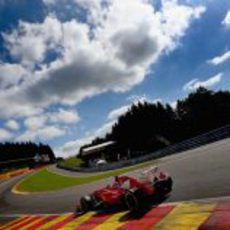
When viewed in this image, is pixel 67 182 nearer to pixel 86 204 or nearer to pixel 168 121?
pixel 86 204

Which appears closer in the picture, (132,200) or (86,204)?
(132,200)

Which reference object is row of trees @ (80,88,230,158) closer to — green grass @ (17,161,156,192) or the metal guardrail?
the metal guardrail

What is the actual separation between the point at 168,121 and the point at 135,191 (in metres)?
65.6

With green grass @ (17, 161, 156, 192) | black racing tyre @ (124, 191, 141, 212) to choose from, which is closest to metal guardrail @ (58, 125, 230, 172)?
green grass @ (17, 161, 156, 192)

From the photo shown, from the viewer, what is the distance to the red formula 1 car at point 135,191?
9.14 m

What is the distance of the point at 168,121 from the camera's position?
73.8 m

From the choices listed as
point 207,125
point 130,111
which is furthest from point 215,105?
point 130,111

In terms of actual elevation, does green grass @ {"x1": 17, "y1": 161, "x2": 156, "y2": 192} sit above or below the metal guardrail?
below

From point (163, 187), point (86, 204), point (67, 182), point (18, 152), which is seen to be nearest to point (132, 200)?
point (163, 187)

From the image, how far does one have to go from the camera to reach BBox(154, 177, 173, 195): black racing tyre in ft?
32.0

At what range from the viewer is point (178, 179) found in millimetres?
12227

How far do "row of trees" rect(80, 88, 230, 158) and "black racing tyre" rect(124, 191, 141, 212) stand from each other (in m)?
49.5

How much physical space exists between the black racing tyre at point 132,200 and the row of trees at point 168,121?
49543 millimetres

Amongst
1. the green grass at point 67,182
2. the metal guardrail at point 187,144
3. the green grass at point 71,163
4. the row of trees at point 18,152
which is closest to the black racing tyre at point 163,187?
the green grass at point 67,182
